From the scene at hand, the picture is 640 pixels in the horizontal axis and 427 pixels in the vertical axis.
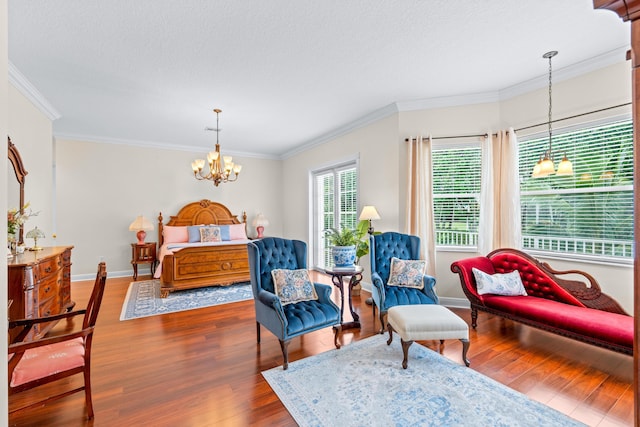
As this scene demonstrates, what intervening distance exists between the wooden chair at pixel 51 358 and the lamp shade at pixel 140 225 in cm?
398

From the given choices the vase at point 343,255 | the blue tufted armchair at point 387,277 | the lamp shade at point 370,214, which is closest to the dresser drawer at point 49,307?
the vase at point 343,255

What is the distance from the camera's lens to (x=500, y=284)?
3209mm

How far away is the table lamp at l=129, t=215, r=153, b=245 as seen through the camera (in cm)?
562

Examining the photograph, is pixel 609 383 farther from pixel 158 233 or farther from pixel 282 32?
pixel 158 233

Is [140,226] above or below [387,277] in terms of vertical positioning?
above

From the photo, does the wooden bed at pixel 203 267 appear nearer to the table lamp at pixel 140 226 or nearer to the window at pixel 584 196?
the table lamp at pixel 140 226

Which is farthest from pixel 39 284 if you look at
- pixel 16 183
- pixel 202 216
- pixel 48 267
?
pixel 202 216

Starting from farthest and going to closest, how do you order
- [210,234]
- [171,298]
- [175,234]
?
[210,234], [175,234], [171,298]

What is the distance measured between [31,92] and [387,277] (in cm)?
502

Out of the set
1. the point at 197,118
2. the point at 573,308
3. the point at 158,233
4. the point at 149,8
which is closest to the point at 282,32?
the point at 149,8

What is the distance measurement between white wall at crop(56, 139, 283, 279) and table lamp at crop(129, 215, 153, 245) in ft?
1.15

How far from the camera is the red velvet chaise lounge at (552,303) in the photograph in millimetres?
2375

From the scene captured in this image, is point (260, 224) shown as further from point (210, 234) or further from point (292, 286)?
point (292, 286)

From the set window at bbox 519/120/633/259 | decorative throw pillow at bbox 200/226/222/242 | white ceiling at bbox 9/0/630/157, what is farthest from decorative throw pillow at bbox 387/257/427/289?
decorative throw pillow at bbox 200/226/222/242
